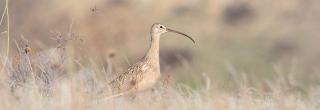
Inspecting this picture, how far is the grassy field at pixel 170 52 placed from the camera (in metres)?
9.55

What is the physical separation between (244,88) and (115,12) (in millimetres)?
24525

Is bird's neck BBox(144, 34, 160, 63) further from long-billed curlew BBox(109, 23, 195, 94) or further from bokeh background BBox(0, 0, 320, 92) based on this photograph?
bokeh background BBox(0, 0, 320, 92)

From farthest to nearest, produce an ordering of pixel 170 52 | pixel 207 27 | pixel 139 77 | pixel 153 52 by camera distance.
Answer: pixel 207 27
pixel 170 52
pixel 153 52
pixel 139 77

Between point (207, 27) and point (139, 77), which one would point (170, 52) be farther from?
point (139, 77)

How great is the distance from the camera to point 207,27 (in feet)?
109

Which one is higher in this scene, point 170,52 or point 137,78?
point 170,52

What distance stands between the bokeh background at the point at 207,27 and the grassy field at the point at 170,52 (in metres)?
0.03

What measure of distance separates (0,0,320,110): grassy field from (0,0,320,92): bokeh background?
33mm

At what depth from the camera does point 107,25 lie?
27156 millimetres

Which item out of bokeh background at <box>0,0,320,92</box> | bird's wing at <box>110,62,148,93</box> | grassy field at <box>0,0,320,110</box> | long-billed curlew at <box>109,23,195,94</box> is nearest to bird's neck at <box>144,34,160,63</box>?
long-billed curlew at <box>109,23,195,94</box>

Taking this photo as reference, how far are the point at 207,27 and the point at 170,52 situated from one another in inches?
102

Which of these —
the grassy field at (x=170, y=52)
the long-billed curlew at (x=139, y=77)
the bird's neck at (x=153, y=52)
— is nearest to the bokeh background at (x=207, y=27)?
the grassy field at (x=170, y=52)

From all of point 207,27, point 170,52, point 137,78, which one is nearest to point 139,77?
point 137,78

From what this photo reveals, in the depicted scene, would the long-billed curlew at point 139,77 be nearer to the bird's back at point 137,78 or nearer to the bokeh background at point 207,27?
the bird's back at point 137,78
